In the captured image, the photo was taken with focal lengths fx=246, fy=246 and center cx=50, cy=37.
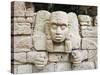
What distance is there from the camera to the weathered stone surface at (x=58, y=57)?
236cm

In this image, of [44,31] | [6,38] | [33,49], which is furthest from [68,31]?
[6,38]

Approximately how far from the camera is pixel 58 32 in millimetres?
2279

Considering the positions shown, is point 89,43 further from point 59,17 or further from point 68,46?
point 59,17

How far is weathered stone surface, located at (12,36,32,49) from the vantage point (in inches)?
87.8

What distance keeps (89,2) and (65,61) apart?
2.14ft

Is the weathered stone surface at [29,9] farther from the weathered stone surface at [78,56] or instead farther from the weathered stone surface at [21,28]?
the weathered stone surface at [78,56]

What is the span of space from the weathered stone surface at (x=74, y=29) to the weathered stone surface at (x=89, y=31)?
72 millimetres

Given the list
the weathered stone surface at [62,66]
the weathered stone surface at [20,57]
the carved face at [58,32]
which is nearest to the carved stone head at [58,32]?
the carved face at [58,32]

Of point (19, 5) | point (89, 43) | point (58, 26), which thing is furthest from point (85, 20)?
point (19, 5)

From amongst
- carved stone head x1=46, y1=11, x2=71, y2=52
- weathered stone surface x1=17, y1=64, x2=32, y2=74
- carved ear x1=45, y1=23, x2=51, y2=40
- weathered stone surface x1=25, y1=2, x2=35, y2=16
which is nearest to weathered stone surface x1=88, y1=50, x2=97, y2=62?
carved stone head x1=46, y1=11, x2=71, y2=52

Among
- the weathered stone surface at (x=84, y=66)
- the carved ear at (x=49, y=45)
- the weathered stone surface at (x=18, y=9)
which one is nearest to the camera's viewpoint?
the weathered stone surface at (x=18, y=9)

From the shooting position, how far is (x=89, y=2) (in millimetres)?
2518

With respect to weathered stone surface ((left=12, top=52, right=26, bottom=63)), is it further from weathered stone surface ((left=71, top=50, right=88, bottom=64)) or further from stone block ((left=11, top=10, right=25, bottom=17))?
weathered stone surface ((left=71, top=50, right=88, bottom=64))

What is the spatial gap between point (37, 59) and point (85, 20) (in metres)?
0.64
